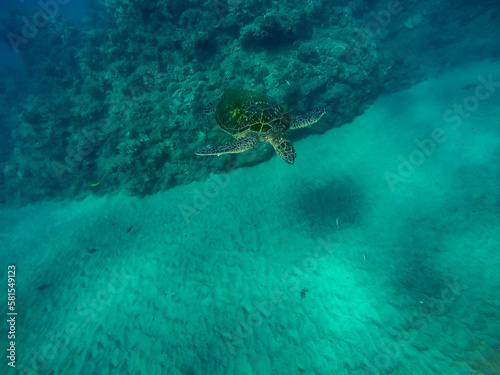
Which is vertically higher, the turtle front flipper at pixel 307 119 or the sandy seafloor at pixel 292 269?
the turtle front flipper at pixel 307 119

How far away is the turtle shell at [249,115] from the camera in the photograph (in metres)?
7.00

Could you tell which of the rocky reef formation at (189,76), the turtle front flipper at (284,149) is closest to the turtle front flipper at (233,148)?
the turtle front flipper at (284,149)

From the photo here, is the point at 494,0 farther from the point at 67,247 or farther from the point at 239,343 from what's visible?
the point at 67,247

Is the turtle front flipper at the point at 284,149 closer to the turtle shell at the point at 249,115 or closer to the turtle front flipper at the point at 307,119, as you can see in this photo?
the turtle shell at the point at 249,115

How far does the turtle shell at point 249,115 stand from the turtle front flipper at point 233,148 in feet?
1.01

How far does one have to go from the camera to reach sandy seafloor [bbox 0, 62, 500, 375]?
558 centimetres

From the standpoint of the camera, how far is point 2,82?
29.1 meters

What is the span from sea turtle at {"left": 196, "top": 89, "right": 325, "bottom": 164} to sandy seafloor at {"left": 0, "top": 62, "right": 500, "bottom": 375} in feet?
10.3

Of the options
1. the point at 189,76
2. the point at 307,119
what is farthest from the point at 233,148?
the point at 189,76

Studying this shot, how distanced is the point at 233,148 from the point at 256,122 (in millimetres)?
1092

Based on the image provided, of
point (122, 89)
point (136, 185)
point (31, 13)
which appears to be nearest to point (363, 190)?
point (136, 185)

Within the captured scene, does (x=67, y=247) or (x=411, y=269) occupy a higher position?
(x=67, y=247)

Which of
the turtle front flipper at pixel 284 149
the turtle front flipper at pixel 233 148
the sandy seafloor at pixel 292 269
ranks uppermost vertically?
the turtle front flipper at pixel 233 148

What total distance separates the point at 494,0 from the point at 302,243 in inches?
1100
